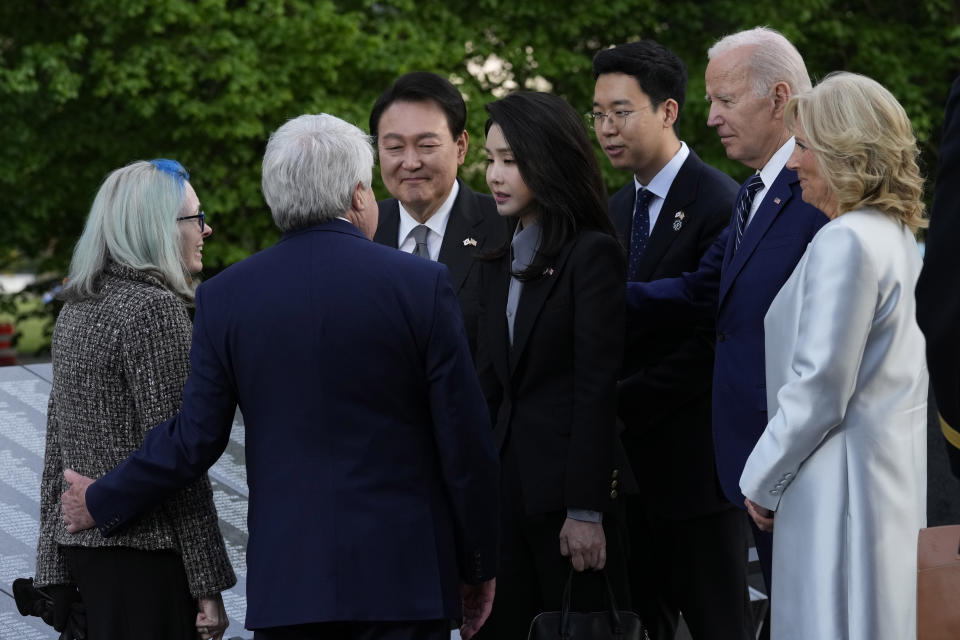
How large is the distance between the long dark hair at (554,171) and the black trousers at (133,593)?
4.24 ft

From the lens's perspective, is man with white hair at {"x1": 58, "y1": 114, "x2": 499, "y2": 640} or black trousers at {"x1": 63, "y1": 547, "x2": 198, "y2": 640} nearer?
man with white hair at {"x1": 58, "y1": 114, "x2": 499, "y2": 640}

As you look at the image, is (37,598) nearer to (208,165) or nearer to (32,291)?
(208,165)

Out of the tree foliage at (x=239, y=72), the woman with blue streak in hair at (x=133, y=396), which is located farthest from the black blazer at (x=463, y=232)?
the tree foliage at (x=239, y=72)

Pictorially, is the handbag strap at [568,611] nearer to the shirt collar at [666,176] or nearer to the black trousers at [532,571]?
the black trousers at [532,571]

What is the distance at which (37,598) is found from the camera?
12.0ft

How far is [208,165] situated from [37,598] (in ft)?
36.1

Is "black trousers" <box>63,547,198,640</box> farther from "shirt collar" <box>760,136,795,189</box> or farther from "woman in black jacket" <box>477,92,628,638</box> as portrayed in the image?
"shirt collar" <box>760,136,795,189</box>

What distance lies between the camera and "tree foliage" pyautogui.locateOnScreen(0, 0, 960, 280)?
13.4 metres

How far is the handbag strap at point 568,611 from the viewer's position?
137 inches

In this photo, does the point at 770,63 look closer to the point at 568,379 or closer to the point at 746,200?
the point at 746,200

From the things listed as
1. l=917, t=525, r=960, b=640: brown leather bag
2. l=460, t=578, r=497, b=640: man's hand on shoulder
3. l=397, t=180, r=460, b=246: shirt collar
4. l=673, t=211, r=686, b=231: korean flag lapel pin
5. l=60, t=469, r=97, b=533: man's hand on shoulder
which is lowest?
l=460, t=578, r=497, b=640: man's hand on shoulder

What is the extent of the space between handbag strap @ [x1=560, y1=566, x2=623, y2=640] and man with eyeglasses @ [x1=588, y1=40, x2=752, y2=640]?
2.23ft

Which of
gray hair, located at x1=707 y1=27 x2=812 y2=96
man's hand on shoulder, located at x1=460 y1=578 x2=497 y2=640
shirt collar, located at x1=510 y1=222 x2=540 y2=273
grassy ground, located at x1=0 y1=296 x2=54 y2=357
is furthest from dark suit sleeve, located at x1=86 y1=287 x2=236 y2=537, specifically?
grassy ground, located at x1=0 y1=296 x2=54 y2=357

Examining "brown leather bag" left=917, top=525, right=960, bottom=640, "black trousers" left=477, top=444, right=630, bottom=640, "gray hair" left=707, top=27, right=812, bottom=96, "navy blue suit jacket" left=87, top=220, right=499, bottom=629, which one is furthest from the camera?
"gray hair" left=707, top=27, right=812, bottom=96
